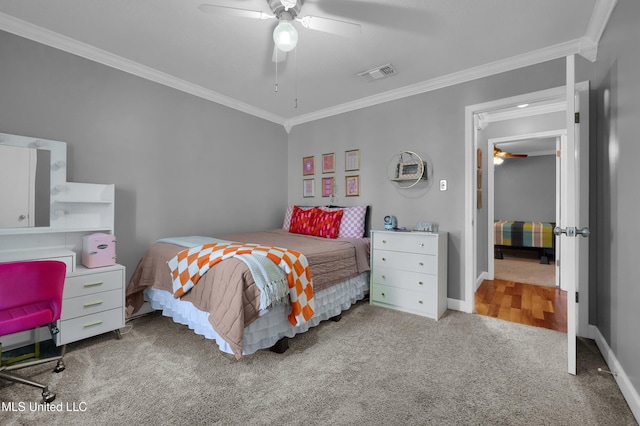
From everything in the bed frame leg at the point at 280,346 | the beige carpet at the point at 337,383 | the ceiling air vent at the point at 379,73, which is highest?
the ceiling air vent at the point at 379,73

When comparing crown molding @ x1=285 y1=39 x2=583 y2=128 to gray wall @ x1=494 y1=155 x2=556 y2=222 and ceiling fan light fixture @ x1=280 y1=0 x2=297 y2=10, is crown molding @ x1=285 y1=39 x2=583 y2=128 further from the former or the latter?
gray wall @ x1=494 y1=155 x2=556 y2=222

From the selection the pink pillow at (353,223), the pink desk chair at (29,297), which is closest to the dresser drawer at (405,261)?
the pink pillow at (353,223)

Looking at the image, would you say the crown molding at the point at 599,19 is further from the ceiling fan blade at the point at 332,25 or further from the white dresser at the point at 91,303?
the white dresser at the point at 91,303

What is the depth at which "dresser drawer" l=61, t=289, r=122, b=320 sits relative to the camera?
2.16 metres

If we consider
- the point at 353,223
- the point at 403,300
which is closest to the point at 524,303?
the point at 403,300

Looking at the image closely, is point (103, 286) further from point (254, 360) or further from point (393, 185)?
point (393, 185)

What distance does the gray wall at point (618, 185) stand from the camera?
157 cm

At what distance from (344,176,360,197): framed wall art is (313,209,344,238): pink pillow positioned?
40cm

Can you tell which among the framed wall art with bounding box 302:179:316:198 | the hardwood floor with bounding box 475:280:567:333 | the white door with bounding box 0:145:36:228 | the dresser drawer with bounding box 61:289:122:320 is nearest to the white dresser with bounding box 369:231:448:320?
the hardwood floor with bounding box 475:280:567:333

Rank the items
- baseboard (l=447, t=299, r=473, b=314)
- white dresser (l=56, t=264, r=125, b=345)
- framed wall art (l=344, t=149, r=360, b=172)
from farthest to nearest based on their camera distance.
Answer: framed wall art (l=344, t=149, r=360, b=172), baseboard (l=447, t=299, r=473, b=314), white dresser (l=56, t=264, r=125, b=345)

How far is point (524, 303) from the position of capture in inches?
131

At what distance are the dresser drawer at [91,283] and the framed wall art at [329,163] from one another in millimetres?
2682

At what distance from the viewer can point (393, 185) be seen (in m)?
3.57

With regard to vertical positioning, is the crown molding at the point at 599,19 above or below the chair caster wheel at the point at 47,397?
above
